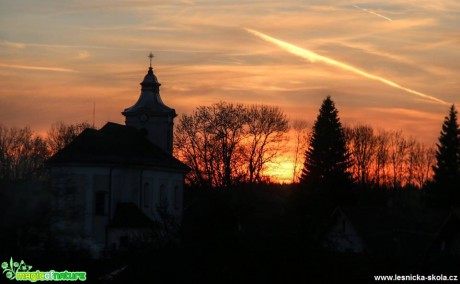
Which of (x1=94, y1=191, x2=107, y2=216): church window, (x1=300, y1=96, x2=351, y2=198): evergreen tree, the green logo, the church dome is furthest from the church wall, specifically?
the green logo

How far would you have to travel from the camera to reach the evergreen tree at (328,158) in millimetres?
69750

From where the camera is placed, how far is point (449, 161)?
68.4 m

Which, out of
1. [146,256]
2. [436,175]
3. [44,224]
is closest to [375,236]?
[436,175]

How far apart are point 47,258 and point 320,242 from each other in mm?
10626

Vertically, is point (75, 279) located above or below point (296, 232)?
below

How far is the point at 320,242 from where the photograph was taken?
17016mm

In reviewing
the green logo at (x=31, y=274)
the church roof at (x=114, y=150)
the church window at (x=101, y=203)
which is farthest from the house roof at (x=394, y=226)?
the green logo at (x=31, y=274)

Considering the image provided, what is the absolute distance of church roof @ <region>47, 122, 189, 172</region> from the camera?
198 feet

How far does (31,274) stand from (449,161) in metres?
49.8

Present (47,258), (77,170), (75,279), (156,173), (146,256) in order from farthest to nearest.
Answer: (156,173) < (77,170) < (47,258) < (75,279) < (146,256)

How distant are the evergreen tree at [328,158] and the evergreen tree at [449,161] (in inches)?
278

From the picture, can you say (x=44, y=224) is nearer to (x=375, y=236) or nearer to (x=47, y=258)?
(x=47, y=258)

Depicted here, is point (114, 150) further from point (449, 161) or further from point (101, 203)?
point (449, 161)

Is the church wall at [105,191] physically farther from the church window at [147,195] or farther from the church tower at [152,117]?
→ the church tower at [152,117]
